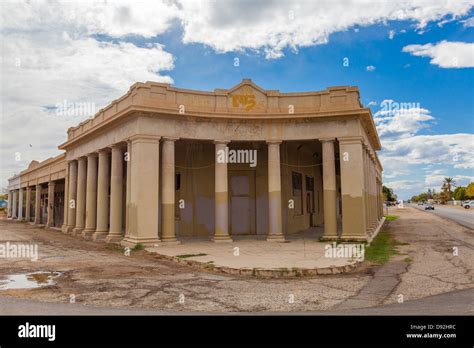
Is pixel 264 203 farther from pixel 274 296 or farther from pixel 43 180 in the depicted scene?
pixel 43 180

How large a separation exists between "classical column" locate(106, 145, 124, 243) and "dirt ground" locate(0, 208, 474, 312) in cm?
516

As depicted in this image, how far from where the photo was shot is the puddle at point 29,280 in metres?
9.60

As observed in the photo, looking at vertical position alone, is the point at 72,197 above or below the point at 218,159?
below

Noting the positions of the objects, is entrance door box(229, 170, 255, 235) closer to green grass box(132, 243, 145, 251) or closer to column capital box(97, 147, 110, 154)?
green grass box(132, 243, 145, 251)

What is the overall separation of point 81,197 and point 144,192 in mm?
10797

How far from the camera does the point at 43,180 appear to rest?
137 feet

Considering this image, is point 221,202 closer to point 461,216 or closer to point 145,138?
point 145,138

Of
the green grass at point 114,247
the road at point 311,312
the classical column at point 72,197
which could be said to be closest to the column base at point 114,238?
the green grass at point 114,247

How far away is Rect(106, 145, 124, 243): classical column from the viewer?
66.1 feet

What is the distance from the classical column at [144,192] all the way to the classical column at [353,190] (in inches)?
356

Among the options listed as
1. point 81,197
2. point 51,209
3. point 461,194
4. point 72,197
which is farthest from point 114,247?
point 461,194

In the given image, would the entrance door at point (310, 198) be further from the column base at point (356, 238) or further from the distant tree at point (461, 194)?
the distant tree at point (461, 194)

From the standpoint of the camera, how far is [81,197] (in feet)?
85.7

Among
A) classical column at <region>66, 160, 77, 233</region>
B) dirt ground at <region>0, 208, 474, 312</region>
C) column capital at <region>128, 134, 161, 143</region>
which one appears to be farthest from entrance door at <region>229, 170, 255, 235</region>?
classical column at <region>66, 160, 77, 233</region>
